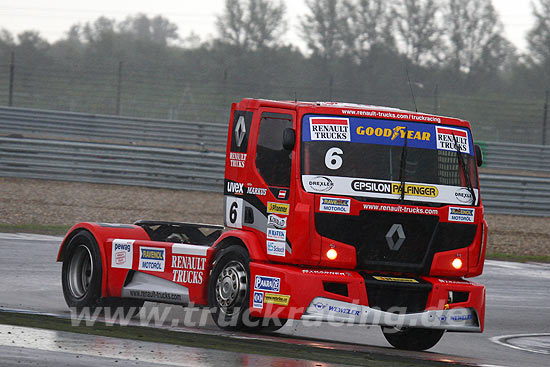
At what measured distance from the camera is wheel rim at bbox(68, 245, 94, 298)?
1005 cm

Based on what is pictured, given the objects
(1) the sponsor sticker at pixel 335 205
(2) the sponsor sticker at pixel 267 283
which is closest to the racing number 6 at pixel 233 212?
(2) the sponsor sticker at pixel 267 283

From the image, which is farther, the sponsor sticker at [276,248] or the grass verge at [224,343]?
the sponsor sticker at [276,248]

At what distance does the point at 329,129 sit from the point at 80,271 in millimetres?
3124

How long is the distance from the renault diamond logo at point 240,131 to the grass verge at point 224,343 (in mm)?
1833

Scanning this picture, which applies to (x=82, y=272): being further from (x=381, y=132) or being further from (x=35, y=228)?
(x=35, y=228)

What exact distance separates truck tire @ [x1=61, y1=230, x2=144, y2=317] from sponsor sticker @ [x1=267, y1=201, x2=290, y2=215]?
205cm

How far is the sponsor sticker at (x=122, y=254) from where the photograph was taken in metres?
9.71

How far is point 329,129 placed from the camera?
8.63 meters

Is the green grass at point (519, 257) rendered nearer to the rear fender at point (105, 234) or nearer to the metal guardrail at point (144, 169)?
the metal guardrail at point (144, 169)

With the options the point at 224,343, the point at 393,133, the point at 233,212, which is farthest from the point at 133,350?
the point at 393,133

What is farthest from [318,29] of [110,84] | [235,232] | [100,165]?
[235,232]

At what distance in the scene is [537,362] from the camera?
331 inches

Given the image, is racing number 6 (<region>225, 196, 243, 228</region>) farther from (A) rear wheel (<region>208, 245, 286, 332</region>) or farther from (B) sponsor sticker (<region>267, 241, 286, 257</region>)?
(B) sponsor sticker (<region>267, 241, 286, 257</region>)

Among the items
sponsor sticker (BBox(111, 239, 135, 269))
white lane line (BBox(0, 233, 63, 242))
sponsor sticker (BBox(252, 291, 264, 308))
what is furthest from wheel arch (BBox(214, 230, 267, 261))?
white lane line (BBox(0, 233, 63, 242))
